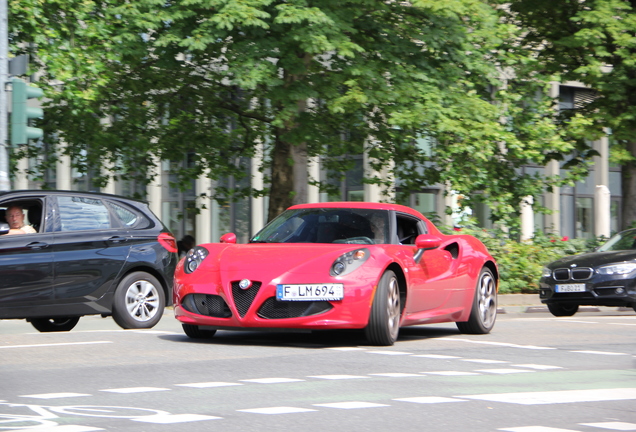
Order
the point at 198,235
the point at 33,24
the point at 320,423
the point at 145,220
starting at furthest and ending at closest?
the point at 198,235, the point at 33,24, the point at 145,220, the point at 320,423

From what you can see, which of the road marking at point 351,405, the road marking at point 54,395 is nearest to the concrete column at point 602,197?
the road marking at point 351,405

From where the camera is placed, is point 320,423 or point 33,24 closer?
point 320,423

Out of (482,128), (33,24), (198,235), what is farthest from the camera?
(198,235)

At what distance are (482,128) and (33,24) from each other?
765cm

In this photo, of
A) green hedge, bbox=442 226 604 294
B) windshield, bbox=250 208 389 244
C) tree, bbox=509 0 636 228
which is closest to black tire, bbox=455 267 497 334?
windshield, bbox=250 208 389 244

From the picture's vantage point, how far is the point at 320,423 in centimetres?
602

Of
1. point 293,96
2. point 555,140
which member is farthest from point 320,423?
point 555,140

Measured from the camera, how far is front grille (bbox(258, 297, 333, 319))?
9.81 meters

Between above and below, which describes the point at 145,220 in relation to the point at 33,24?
below

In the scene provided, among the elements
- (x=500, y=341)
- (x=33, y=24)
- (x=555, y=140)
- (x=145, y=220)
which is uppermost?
(x=33, y=24)

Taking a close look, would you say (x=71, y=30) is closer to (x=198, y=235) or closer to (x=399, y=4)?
(x=399, y=4)

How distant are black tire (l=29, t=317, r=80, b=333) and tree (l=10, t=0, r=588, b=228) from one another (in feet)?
19.3

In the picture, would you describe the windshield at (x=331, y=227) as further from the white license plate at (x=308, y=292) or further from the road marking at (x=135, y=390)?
the road marking at (x=135, y=390)

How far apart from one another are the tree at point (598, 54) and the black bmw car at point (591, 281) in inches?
226
